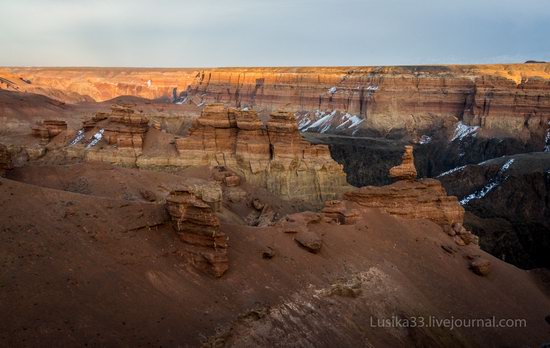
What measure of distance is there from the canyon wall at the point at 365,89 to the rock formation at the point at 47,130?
62295 millimetres

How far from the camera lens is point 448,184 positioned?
6925 centimetres

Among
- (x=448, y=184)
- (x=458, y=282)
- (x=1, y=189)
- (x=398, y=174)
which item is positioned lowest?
(x=448, y=184)

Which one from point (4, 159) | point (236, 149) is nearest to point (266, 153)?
point (236, 149)

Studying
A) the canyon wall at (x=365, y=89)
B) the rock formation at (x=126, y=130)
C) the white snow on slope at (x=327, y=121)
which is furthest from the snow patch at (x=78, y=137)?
the white snow on slope at (x=327, y=121)

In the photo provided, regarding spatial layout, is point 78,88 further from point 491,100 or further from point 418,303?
point 418,303

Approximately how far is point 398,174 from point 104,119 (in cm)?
2592

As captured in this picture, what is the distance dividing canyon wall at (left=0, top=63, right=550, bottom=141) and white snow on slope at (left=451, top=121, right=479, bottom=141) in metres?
1.14

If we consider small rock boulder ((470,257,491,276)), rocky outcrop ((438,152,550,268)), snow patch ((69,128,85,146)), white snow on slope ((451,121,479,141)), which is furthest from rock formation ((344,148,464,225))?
white snow on slope ((451,121,479,141))

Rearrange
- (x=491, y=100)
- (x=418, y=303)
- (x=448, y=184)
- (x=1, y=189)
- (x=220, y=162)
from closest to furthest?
(x=1, y=189) < (x=418, y=303) < (x=220, y=162) < (x=448, y=184) < (x=491, y=100)

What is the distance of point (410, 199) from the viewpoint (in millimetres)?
28656

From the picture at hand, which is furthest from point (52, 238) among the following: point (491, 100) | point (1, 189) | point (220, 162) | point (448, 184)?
point (491, 100)

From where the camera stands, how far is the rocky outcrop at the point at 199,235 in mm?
18594

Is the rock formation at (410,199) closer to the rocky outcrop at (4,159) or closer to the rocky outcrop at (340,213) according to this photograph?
the rocky outcrop at (340,213)

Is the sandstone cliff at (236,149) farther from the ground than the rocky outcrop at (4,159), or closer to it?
closer to it
